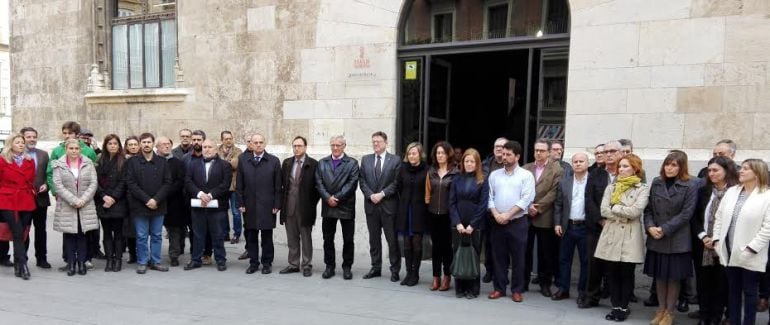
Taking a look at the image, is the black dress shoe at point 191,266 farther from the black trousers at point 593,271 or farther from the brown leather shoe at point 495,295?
the black trousers at point 593,271

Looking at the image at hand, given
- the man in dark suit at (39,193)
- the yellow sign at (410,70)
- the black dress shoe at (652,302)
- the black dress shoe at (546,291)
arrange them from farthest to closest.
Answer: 1. the yellow sign at (410,70)
2. the man in dark suit at (39,193)
3. the black dress shoe at (546,291)
4. the black dress shoe at (652,302)

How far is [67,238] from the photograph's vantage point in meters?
7.11

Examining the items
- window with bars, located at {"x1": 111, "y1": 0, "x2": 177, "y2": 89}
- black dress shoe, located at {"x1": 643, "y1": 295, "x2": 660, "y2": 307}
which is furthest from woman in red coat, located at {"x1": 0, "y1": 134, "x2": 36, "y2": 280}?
black dress shoe, located at {"x1": 643, "y1": 295, "x2": 660, "y2": 307}

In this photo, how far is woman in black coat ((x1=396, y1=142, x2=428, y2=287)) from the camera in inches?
259

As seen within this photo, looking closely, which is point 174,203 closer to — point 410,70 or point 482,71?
point 410,70

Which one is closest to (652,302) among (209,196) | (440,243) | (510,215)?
(510,215)

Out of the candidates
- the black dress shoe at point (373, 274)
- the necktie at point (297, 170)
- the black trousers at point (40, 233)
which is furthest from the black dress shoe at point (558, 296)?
the black trousers at point (40, 233)

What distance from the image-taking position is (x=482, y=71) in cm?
982

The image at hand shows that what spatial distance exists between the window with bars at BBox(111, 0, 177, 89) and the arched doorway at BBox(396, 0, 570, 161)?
4.86 m

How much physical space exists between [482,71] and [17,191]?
7.13 m

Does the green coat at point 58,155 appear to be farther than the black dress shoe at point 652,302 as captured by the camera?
Yes

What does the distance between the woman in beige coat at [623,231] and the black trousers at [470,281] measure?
1.23 meters

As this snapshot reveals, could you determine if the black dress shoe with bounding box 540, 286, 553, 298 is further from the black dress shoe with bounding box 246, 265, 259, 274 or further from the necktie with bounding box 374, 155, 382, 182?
the black dress shoe with bounding box 246, 265, 259, 274

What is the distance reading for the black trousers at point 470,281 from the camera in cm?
615
